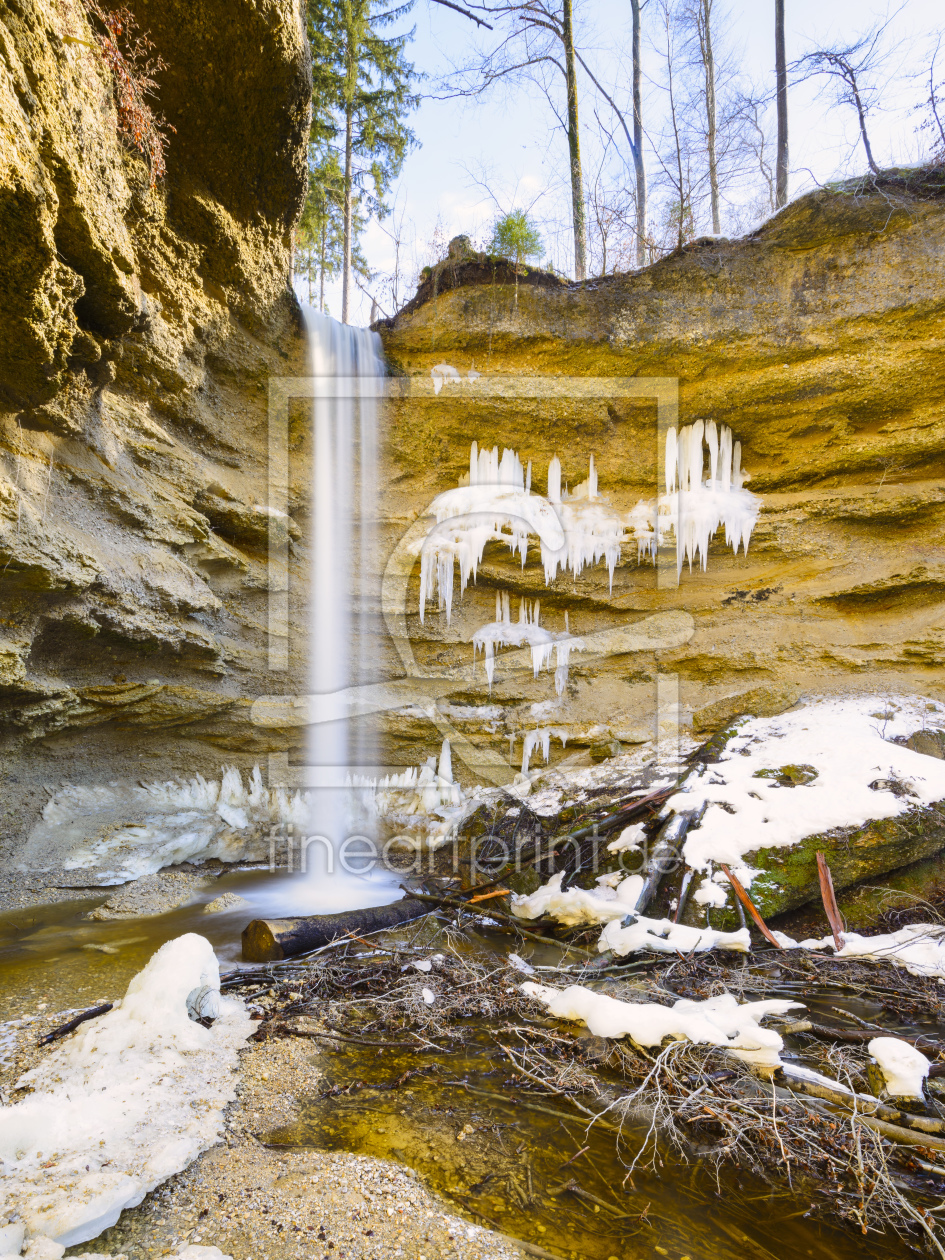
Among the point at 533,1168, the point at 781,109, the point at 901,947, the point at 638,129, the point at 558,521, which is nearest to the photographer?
the point at 533,1168

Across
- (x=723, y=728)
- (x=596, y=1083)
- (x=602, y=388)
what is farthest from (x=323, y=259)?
(x=596, y=1083)

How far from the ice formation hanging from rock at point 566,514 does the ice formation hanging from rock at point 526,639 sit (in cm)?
61

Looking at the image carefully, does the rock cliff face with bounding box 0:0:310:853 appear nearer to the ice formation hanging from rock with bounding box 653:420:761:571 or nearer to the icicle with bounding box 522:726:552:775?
the icicle with bounding box 522:726:552:775

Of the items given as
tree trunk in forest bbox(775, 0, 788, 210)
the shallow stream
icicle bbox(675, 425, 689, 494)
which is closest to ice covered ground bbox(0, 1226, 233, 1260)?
the shallow stream

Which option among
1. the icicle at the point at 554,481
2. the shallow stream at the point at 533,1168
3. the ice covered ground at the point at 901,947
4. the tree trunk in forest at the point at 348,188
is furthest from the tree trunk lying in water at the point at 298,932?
the tree trunk in forest at the point at 348,188

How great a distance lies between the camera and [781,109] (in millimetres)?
10633

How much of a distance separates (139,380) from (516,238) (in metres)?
5.50

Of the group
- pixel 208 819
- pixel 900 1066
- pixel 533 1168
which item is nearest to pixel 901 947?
pixel 900 1066

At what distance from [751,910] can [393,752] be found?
17.6ft

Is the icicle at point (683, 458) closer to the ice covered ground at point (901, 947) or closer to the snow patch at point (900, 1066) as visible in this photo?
the ice covered ground at point (901, 947)

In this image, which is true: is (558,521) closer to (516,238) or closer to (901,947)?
(516,238)

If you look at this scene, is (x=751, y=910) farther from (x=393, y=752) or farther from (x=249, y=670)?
(x=249, y=670)

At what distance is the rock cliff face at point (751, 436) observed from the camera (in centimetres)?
746

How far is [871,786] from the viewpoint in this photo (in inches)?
201
